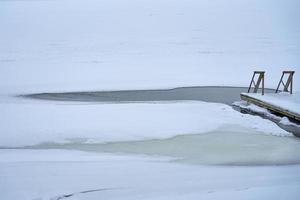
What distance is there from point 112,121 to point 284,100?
5593 millimetres

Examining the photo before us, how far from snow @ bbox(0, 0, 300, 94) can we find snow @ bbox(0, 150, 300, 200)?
32.6 feet

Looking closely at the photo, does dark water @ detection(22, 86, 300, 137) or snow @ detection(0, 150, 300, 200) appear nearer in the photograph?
snow @ detection(0, 150, 300, 200)

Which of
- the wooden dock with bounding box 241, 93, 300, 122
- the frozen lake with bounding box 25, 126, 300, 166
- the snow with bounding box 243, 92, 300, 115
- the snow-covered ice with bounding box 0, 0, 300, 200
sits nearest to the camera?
the snow-covered ice with bounding box 0, 0, 300, 200

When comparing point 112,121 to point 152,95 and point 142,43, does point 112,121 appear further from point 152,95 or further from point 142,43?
point 142,43

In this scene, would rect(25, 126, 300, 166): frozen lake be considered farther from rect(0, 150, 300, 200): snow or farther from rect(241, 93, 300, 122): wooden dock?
rect(241, 93, 300, 122): wooden dock

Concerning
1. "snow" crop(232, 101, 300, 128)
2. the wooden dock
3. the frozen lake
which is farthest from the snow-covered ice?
the wooden dock

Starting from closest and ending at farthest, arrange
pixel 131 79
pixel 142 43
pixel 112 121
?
1. pixel 112 121
2. pixel 131 79
3. pixel 142 43

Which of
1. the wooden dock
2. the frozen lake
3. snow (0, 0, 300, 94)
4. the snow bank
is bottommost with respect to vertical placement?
the frozen lake

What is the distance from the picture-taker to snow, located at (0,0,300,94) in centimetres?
2083

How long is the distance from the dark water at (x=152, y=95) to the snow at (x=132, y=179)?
719 cm

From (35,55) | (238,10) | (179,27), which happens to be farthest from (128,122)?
(238,10)

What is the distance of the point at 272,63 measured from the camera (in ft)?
82.7

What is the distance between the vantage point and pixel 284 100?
1346 cm

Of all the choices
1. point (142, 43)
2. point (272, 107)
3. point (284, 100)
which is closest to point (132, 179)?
point (272, 107)
